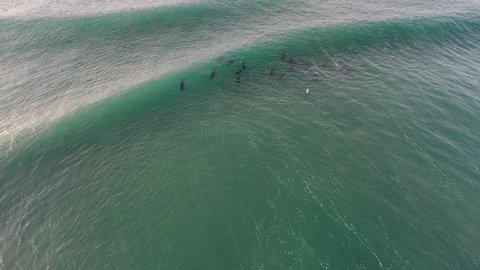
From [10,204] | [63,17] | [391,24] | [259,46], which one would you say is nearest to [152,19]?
[63,17]

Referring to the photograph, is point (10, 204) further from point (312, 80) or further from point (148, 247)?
point (312, 80)

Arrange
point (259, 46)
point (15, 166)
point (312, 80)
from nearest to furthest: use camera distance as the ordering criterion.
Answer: point (15, 166)
point (312, 80)
point (259, 46)

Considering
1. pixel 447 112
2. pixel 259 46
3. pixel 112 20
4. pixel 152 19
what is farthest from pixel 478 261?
pixel 112 20

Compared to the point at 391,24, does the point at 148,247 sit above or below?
below

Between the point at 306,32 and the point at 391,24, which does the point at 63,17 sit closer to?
the point at 306,32

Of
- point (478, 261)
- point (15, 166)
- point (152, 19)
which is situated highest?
point (152, 19)

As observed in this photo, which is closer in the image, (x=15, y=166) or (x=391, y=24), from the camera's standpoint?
(x=15, y=166)

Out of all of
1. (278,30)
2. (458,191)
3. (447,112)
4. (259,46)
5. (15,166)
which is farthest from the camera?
(278,30)
